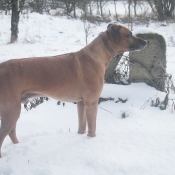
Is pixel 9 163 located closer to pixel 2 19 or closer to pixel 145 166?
pixel 145 166

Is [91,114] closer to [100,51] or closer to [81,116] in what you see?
[81,116]

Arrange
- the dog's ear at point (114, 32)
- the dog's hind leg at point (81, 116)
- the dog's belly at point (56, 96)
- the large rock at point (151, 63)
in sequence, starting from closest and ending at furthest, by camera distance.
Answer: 1. the dog's belly at point (56, 96)
2. the dog's ear at point (114, 32)
3. the dog's hind leg at point (81, 116)
4. the large rock at point (151, 63)

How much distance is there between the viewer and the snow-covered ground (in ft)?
9.84

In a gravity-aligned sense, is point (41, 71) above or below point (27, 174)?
above

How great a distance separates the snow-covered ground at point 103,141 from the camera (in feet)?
9.84

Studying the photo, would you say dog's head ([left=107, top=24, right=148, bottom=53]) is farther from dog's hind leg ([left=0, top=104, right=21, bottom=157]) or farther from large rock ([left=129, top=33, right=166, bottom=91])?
large rock ([left=129, top=33, right=166, bottom=91])

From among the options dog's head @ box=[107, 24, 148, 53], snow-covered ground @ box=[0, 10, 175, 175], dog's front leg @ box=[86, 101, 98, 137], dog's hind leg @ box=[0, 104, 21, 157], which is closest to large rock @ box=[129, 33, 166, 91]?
snow-covered ground @ box=[0, 10, 175, 175]

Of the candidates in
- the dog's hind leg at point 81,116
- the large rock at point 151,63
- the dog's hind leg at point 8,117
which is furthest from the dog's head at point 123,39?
the large rock at point 151,63

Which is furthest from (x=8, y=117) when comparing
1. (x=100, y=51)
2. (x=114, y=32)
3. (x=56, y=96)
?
(x=114, y=32)

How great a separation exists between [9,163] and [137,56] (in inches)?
138

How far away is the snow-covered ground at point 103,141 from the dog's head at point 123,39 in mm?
1228

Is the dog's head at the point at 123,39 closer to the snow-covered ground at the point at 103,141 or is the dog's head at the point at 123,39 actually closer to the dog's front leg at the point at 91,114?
the dog's front leg at the point at 91,114

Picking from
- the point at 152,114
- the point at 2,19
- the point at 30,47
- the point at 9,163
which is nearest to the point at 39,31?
the point at 2,19

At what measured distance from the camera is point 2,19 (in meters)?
18.2
